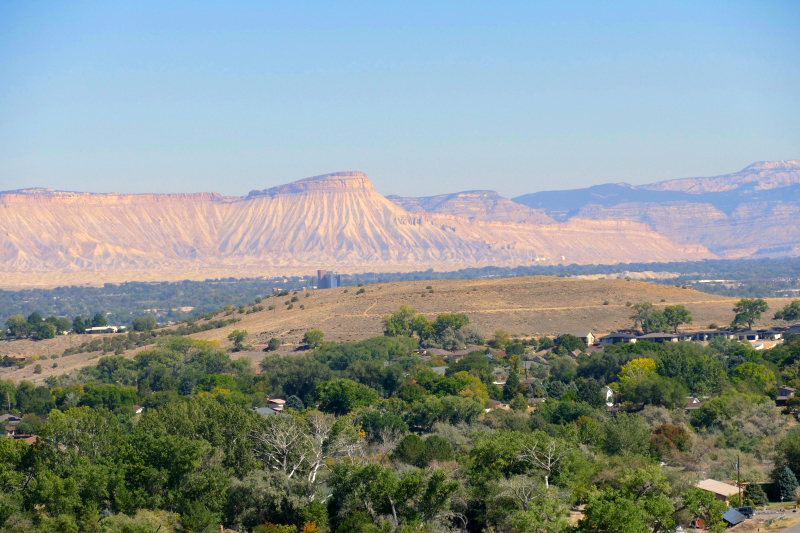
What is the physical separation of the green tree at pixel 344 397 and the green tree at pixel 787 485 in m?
22.6

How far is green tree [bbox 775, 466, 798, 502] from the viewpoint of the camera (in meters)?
33.2

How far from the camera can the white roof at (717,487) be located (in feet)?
107

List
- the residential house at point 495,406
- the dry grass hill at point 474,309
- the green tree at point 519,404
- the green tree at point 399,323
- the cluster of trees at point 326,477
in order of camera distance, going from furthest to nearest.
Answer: the dry grass hill at point 474,309 < the green tree at point 399,323 < the residential house at point 495,406 < the green tree at point 519,404 < the cluster of trees at point 326,477

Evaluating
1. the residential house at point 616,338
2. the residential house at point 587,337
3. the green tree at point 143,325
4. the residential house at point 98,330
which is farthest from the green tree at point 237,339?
the residential house at point 616,338

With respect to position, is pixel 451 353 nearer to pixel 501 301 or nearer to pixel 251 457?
pixel 501 301

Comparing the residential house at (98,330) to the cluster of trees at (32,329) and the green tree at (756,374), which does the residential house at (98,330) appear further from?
the green tree at (756,374)

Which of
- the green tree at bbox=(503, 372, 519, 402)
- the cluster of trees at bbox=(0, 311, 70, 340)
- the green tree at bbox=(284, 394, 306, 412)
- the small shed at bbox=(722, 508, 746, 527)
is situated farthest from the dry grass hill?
the small shed at bbox=(722, 508, 746, 527)

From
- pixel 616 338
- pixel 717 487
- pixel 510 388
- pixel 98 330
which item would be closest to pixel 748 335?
pixel 616 338

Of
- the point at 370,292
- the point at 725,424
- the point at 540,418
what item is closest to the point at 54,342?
the point at 370,292

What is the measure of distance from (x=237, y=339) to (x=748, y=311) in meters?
49.2

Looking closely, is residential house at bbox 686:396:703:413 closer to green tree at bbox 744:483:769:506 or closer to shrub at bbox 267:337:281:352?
green tree at bbox 744:483:769:506

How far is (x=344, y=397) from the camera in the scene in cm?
5019

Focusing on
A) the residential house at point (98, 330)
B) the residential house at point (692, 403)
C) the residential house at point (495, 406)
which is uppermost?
the residential house at point (692, 403)

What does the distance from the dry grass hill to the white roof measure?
4994 centimetres
